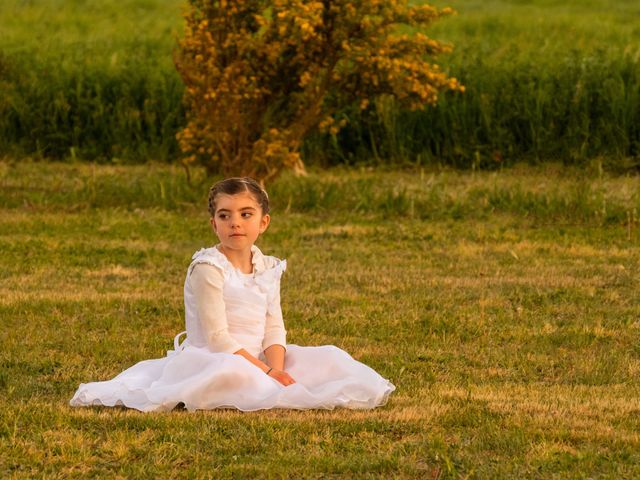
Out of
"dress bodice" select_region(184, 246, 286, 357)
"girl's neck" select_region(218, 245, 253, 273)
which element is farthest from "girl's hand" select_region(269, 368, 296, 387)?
"girl's neck" select_region(218, 245, 253, 273)

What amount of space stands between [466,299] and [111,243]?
3267 millimetres

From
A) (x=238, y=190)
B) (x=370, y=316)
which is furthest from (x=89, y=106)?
(x=238, y=190)

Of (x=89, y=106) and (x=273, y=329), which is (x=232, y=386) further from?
(x=89, y=106)

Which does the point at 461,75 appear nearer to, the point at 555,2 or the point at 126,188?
the point at 126,188

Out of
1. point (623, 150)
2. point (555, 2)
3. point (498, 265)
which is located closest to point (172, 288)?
point (498, 265)

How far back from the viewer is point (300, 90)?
13453 mm

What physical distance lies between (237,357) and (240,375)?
10 cm

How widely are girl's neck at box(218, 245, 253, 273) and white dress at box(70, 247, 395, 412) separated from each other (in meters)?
0.04

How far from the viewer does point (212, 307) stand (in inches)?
244

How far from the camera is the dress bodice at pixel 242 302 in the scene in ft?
20.7

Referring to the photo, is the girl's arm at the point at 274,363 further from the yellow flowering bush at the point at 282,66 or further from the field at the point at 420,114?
the field at the point at 420,114

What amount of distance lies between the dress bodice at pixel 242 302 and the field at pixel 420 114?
9804 millimetres

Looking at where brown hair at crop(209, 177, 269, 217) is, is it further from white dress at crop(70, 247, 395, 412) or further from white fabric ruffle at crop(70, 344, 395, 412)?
white fabric ruffle at crop(70, 344, 395, 412)

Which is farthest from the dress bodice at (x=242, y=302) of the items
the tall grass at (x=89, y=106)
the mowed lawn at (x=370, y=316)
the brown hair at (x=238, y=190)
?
the tall grass at (x=89, y=106)
